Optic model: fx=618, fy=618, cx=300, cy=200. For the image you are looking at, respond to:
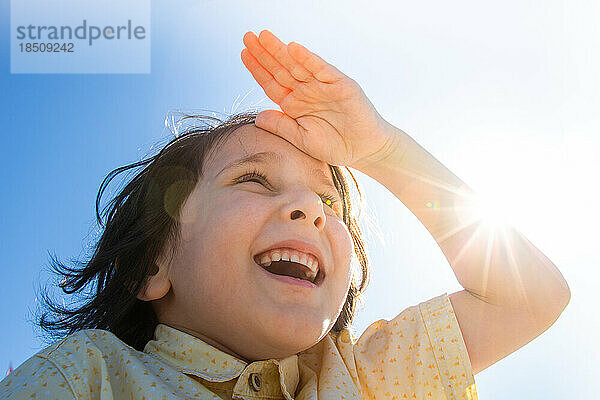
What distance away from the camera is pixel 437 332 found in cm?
244

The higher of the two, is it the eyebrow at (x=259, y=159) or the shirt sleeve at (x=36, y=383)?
the eyebrow at (x=259, y=159)

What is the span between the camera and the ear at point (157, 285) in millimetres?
2420

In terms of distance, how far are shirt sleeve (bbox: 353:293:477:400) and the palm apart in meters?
0.73

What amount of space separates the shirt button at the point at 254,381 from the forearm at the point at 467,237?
964mm

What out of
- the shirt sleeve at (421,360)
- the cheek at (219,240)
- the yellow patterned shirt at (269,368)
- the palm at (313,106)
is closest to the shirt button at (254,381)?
the yellow patterned shirt at (269,368)

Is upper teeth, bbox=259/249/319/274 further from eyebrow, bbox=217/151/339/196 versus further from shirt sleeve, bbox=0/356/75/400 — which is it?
shirt sleeve, bbox=0/356/75/400

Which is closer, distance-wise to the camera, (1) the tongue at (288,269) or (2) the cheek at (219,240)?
(2) the cheek at (219,240)

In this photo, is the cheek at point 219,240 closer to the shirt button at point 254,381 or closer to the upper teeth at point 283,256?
the upper teeth at point 283,256

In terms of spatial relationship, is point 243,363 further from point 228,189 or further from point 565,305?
point 565,305

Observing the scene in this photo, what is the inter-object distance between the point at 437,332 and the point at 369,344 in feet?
0.98

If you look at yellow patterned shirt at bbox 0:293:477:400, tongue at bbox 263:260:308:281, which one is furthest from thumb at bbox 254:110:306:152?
yellow patterned shirt at bbox 0:293:477:400

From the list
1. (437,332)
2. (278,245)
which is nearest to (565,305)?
(437,332)

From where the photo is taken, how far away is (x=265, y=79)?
102 inches

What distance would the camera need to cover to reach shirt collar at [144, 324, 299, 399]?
211 cm
